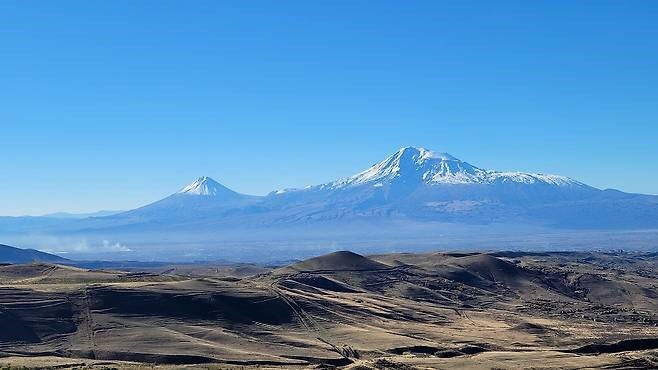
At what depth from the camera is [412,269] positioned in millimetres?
147875

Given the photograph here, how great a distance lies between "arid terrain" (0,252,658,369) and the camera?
8044 cm

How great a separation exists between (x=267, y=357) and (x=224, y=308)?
18128mm

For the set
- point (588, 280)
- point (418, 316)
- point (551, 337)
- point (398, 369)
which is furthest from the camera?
point (588, 280)

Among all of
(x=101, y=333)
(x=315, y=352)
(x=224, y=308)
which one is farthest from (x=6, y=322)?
(x=315, y=352)

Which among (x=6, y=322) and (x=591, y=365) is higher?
(x=6, y=322)

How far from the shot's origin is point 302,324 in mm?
96562

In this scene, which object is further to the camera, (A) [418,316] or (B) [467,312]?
(B) [467,312]

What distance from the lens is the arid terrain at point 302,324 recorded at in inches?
3167

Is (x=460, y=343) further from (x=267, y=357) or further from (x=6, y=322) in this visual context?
(x=6, y=322)

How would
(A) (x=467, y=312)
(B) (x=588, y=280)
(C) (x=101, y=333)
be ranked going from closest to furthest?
1. (C) (x=101, y=333)
2. (A) (x=467, y=312)
3. (B) (x=588, y=280)

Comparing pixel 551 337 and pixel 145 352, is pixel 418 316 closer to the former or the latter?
pixel 551 337

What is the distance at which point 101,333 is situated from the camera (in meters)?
87.2

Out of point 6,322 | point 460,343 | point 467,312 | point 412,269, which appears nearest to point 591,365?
point 460,343

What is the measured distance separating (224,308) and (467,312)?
35.0 meters
